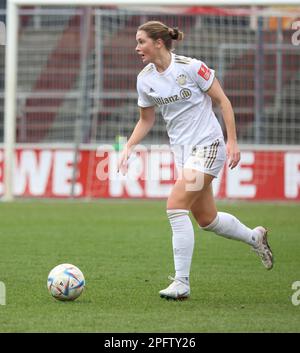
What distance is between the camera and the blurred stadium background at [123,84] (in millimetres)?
19391

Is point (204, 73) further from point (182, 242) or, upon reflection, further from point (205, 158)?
point (182, 242)

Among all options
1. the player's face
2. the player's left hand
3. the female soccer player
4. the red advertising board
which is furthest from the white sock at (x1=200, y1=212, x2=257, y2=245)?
the red advertising board

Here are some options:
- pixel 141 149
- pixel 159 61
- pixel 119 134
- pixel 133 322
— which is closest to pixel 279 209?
pixel 141 149

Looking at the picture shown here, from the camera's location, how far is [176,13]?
20.2 metres

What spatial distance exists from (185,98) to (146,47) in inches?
19.6

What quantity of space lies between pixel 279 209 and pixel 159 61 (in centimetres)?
983

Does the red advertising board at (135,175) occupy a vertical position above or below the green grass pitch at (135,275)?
above

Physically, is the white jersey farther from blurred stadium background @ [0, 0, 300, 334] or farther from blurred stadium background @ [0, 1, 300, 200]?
blurred stadium background @ [0, 1, 300, 200]

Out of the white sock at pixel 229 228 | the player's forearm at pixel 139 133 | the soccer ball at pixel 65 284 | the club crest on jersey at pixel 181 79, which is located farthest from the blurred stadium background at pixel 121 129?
the club crest on jersey at pixel 181 79

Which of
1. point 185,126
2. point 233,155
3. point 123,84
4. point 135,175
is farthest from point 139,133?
point 123,84

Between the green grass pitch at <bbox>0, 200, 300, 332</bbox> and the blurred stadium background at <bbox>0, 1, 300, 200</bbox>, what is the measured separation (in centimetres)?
349

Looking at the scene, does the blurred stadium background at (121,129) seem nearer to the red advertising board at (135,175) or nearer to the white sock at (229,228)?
the red advertising board at (135,175)

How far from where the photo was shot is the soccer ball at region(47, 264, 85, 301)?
23.4ft
